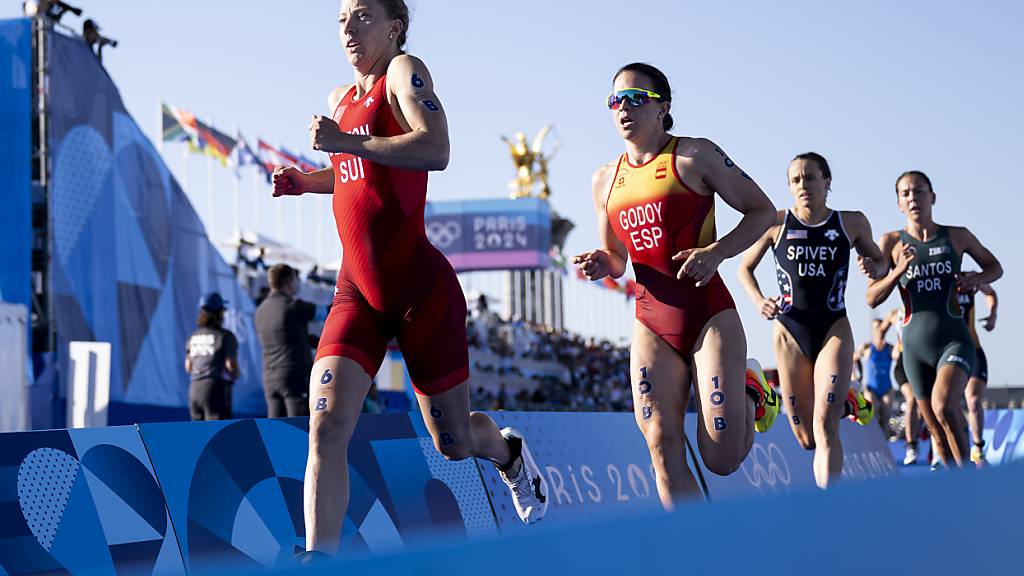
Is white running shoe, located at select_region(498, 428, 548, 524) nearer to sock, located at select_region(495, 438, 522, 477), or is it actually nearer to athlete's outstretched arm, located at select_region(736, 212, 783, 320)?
sock, located at select_region(495, 438, 522, 477)

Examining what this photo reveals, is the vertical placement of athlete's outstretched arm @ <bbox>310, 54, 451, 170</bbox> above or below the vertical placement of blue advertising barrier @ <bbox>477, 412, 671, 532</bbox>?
above

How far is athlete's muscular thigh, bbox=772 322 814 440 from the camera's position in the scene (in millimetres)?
8164

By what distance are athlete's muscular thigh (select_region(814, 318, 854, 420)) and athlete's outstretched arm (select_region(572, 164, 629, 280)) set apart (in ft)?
8.17

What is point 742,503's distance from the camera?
1.33m

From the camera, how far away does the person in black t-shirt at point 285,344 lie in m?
10.5

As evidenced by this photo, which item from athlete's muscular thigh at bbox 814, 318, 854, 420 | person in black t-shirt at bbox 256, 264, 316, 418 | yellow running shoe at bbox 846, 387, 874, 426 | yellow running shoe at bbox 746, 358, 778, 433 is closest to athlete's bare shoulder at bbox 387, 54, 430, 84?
yellow running shoe at bbox 746, 358, 778, 433

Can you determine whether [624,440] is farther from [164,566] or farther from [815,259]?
[164,566]

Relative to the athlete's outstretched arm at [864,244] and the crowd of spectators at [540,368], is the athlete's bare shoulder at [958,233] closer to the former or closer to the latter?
the athlete's outstretched arm at [864,244]

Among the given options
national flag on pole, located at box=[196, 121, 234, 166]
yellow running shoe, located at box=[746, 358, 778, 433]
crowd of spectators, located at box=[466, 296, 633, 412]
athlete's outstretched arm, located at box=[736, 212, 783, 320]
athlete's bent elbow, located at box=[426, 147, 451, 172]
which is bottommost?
crowd of spectators, located at box=[466, 296, 633, 412]

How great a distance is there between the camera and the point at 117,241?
1870cm

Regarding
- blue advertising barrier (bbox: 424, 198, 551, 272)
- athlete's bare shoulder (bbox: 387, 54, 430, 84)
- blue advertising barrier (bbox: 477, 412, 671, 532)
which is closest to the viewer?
athlete's bare shoulder (bbox: 387, 54, 430, 84)

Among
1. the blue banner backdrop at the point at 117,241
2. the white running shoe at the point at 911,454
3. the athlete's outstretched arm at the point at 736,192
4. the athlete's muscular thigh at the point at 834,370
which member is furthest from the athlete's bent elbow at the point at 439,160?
the blue banner backdrop at the point at 117,241

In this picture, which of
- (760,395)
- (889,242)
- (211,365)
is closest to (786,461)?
(889,242)

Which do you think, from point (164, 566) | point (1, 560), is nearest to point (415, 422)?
point (164, 566)
